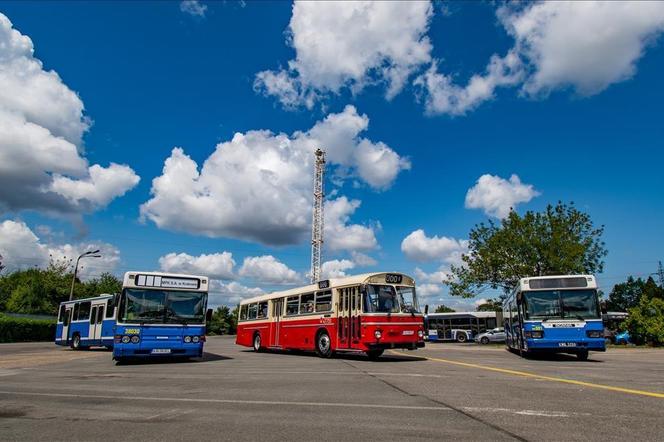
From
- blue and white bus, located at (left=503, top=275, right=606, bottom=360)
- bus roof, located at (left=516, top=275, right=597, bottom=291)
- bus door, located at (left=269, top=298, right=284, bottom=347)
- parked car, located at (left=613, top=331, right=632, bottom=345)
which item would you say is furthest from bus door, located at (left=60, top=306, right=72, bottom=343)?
parked car, located at (left=613, top=331, right=632, bottom=345)

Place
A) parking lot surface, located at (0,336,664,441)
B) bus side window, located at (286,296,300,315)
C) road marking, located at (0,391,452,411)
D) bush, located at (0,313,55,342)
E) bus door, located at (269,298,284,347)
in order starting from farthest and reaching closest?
bush, located at (0,313,55,342)
bus door, located at (269,298,284,347)
bus side window, located at (286,296,300,315)
road marking, located at (0,391,452,411)
parking lot surface, located at (0,336,664,441)

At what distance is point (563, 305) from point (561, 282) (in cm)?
79

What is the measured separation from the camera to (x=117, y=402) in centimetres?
775

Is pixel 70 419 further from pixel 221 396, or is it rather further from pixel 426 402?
pixel 426 402

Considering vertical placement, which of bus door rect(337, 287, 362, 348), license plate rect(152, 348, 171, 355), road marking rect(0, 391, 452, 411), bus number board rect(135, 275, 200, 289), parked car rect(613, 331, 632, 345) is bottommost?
road marking rect(0, 391, 452, 411)

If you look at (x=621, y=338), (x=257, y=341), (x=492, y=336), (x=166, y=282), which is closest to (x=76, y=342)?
(x=257, y=341)

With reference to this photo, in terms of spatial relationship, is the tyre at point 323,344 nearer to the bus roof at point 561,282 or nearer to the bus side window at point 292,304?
the bus side window at point 292,304

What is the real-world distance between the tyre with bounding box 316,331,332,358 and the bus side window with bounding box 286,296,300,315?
6.94ft

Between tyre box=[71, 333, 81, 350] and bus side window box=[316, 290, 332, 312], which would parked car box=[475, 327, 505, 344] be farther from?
tyre box=[71, 333, 81, 350]

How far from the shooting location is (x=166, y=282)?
15.7 m

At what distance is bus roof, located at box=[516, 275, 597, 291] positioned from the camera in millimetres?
16375

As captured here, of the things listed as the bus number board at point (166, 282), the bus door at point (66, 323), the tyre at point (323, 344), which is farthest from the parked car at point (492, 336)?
the bus number board at point (166, 282)

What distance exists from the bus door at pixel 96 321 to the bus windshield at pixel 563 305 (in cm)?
2074

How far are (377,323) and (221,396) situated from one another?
318 inches
